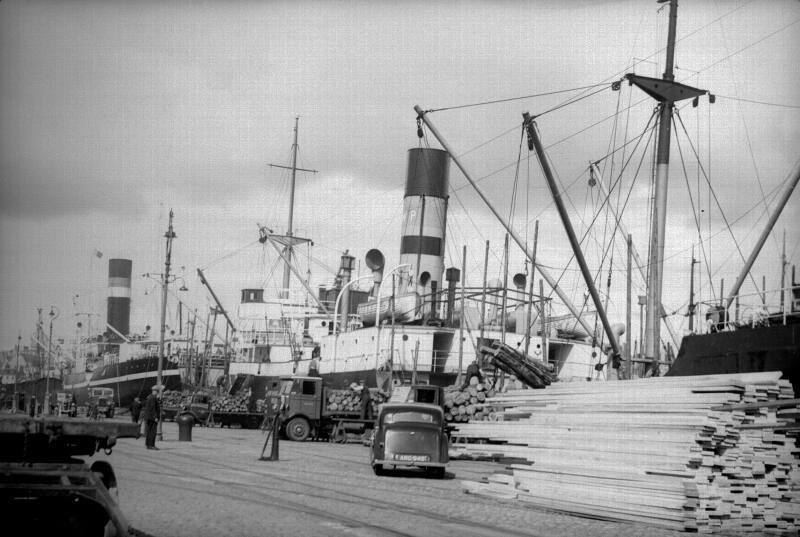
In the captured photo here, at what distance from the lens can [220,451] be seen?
26.6 meters

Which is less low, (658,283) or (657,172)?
(657,172)

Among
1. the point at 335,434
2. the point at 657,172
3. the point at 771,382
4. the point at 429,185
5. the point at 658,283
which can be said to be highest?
the point at 429,185

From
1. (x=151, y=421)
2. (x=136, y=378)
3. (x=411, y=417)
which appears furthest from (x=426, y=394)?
(x=136, y=378)

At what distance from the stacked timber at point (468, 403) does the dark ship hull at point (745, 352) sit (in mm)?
11460

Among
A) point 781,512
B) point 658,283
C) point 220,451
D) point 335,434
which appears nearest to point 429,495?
point 781,512

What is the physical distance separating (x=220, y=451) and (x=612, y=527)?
52.7 ft

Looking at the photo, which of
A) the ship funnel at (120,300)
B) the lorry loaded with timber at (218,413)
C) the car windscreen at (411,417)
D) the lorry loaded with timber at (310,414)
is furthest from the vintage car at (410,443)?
the ship funnel at (120,300)

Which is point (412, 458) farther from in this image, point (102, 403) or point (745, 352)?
point (102, 403)

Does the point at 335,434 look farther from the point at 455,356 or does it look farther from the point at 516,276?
the point at 516,276

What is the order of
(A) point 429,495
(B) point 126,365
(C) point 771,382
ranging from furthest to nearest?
1. (B) point 126,365
2. (A) point 429,495
3. (C) point 771,382

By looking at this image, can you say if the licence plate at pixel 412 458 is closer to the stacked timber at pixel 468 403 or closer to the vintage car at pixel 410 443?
the vintage car at pixel 410 443

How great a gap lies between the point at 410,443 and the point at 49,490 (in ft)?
50.2

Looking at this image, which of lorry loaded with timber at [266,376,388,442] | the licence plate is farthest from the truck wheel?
the licence plate

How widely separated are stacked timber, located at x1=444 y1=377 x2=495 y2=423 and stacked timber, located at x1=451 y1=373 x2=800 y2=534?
1853 centimetres
